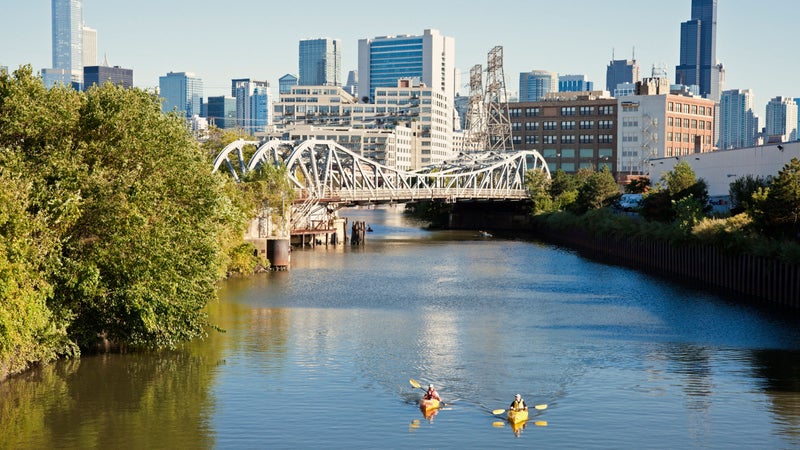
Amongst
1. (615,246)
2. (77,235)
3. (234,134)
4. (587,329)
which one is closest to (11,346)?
(77,235)

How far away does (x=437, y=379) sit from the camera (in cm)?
4653

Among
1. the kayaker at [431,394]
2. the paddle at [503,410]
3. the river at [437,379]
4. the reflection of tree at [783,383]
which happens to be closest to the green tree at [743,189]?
the river at [437,379]

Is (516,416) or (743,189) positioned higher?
(743,189)

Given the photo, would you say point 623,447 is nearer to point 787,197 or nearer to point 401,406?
point 401,406

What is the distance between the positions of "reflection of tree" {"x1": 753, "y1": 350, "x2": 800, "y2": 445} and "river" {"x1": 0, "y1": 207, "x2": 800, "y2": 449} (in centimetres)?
14

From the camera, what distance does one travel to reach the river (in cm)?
3809

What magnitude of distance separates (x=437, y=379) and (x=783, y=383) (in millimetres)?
14723

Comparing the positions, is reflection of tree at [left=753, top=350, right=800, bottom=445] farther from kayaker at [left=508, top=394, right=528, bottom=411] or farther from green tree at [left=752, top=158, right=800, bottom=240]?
green tree at [left=752, top=158, right=800, bottom=240]

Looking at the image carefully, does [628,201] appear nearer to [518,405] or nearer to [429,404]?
[429,404]

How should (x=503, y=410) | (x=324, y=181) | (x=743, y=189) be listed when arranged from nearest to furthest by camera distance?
(x=503, y=410) → (x=743, y=189) → (x=324, y=181)

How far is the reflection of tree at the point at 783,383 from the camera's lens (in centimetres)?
3959

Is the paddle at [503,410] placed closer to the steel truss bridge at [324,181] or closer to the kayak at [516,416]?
the kayak at [516,416]

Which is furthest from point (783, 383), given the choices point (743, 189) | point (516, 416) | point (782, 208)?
point (743, 189)

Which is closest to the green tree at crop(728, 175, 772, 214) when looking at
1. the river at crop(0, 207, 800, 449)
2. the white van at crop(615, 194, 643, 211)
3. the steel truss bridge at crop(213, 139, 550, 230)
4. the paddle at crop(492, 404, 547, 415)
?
the river at crop(0, 207, 800, 449)
